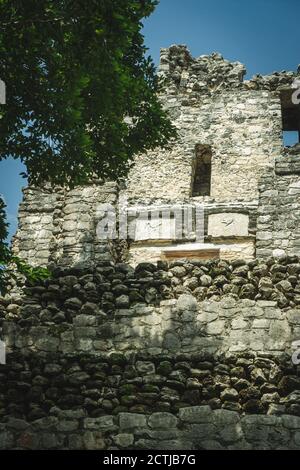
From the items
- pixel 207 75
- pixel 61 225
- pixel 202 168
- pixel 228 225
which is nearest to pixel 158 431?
pixel 61 225

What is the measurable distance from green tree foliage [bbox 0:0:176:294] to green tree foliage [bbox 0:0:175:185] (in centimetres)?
1

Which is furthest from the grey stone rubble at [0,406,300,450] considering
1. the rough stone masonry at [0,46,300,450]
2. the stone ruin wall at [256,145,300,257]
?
the stone ruin wall at [256,145,300,257]

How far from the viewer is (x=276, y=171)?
14.4 metres

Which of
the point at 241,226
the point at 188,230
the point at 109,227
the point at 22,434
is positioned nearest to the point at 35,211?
the point at 109,227

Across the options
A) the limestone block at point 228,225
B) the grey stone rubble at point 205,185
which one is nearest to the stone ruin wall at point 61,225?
the grey stone rubble at point 205,185

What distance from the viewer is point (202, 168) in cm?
1756

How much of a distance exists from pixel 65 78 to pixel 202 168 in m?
8.73

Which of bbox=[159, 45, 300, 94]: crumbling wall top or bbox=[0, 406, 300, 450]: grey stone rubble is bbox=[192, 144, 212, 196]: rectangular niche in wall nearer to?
bbox=[159, 45, 300, 94]: crumbling wall top

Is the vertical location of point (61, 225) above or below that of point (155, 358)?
above

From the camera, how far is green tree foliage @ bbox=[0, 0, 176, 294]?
8.79 metres

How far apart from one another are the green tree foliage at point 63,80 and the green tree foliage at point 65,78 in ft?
0.04

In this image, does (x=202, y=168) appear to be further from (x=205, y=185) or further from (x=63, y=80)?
(x=63, y=80)

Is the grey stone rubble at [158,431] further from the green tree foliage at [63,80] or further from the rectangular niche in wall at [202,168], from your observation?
the rectangular niche in wall at [202,168]
